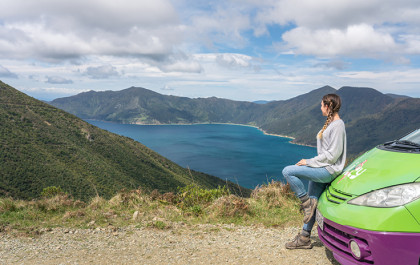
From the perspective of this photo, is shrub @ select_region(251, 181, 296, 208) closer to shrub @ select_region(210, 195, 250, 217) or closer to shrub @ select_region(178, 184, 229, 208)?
shrub @ select_region(210, 195, 250, 217)

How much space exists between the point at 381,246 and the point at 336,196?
87 cm

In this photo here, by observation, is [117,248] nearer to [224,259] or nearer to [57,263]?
[57,263]

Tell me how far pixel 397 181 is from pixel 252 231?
3.09m

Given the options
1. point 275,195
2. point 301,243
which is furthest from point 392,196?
point 275,195

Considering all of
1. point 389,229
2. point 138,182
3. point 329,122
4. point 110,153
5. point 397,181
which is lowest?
point 138,182

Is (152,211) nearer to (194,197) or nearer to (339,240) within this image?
(194,197)

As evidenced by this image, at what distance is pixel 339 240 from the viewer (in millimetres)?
3367

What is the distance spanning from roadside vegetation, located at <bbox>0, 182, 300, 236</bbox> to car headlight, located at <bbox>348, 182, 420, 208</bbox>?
2.91m

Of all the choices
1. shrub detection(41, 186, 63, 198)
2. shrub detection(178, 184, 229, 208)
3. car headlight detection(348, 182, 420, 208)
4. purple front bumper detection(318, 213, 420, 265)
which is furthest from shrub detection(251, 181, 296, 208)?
shrub detection(41, 186, 63, 198)

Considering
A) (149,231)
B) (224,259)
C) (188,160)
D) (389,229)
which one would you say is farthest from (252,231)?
(188,160)

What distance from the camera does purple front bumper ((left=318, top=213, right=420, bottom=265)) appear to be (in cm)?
272

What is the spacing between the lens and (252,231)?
17.9 ft

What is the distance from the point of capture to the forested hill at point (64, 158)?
4635 cm

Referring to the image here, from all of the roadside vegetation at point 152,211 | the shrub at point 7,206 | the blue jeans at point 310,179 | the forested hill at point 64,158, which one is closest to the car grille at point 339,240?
the blue jeans at point 310,179
